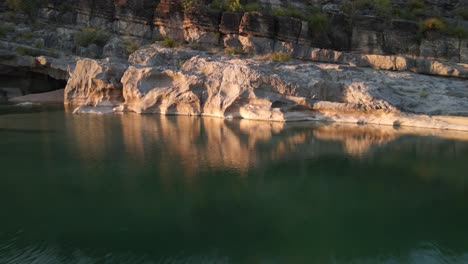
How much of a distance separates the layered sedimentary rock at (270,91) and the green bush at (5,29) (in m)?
10.5

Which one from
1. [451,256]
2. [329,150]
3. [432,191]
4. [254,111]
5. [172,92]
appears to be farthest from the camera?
[172,92]

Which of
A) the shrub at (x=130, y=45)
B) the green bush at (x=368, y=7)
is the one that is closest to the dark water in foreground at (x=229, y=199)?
the shrub at (x=130, y=45)

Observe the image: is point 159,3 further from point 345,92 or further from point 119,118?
point 345,92

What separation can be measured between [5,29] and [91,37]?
833 cm

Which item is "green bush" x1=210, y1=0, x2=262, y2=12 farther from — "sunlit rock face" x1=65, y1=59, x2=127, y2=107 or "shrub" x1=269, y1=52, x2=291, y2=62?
"sunlit rock face" x1=65, y1=59, x2=127, y2=107

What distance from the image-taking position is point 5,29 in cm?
3794

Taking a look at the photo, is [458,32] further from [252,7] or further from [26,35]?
[26,35]

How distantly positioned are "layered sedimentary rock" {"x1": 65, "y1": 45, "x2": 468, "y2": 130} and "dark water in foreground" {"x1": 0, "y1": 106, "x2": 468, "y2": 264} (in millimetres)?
5957

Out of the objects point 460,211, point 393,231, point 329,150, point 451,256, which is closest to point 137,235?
point 393,231

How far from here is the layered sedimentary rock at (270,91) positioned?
26328 mm

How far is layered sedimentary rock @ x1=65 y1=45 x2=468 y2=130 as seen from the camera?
1037 inches

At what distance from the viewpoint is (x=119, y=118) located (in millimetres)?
27797

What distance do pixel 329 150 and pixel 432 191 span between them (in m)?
6.06

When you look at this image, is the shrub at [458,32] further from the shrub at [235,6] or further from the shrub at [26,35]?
the shrub at [26,35]
